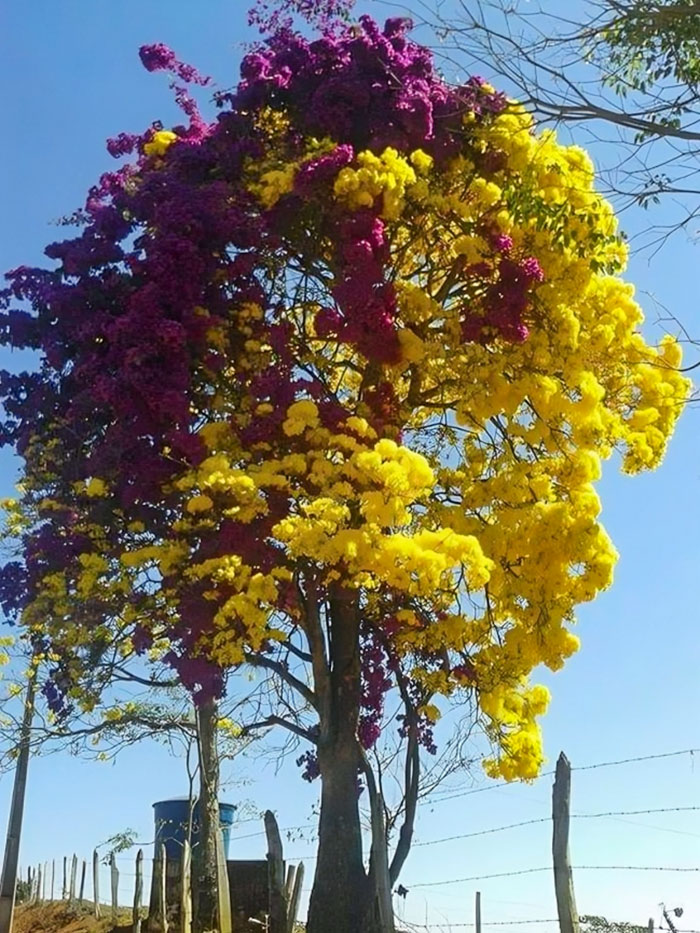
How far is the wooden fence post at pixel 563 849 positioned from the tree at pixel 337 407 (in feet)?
7.72

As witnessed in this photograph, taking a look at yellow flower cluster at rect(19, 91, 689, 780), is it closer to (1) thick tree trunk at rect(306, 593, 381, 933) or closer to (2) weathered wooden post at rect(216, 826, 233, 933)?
(1) thick tree trunk at rect(306, 593, 381, 933)

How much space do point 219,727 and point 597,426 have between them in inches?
291

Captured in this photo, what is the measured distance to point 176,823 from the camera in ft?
56.1

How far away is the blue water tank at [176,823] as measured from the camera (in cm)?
1691

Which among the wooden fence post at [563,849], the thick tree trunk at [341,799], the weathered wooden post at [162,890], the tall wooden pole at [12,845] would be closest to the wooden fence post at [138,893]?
the weathered wooden post at [162,890]

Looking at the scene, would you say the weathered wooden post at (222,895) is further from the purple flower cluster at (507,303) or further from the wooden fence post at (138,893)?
the purple flower cluster at (507,303)

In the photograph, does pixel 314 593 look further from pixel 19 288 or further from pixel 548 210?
pixel 548 210

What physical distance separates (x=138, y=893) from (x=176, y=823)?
4.24 ft

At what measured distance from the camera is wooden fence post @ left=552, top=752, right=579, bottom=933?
928 cm

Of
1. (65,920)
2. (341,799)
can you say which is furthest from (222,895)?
(65,920)

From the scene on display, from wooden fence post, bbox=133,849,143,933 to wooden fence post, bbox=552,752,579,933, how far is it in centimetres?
759

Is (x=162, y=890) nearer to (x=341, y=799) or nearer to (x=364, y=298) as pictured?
(x=341, y=799)

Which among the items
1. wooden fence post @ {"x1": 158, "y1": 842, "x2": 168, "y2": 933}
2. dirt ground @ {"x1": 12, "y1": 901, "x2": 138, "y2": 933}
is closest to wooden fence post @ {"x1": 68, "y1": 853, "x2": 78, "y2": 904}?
dirt ground @ {"x1": 12, "y1": 901, "x2": 138, "y2": 933}

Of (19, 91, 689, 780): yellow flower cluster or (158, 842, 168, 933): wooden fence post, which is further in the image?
(158, 842, 168, 933): wooden fence post
